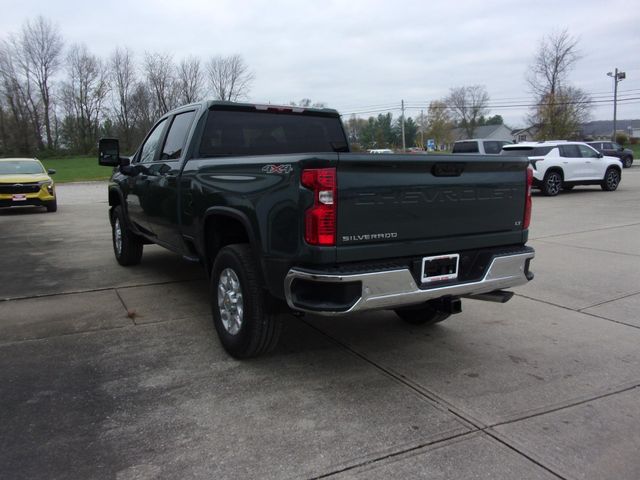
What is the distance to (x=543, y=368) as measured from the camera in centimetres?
389

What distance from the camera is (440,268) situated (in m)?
3.51

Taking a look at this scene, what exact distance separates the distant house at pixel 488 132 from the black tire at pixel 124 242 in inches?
3452

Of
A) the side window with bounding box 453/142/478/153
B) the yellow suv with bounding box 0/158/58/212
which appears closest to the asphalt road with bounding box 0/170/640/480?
the yellow suv with bounding box 0/158/58/212

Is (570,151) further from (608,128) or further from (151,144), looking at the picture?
(608,128)

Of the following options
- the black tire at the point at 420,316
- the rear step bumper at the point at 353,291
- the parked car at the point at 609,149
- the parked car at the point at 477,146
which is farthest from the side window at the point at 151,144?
the parked car at the point at 609,149

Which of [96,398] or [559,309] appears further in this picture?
[559,309]

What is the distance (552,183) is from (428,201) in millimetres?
15398

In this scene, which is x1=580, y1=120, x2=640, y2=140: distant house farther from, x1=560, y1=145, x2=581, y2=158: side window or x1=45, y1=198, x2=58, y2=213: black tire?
x1=45, y1=198, x2=58, y2=213: black tire

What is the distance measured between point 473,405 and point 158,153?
162 inches

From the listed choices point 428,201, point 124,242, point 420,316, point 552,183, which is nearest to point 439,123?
point 552,183

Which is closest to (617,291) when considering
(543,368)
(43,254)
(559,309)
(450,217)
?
(559,309)

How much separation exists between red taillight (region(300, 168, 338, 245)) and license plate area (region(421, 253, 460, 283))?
69cm

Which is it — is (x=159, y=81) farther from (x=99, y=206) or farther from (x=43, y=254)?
(x=43, y=254)

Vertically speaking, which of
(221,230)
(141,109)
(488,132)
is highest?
(141,109)
